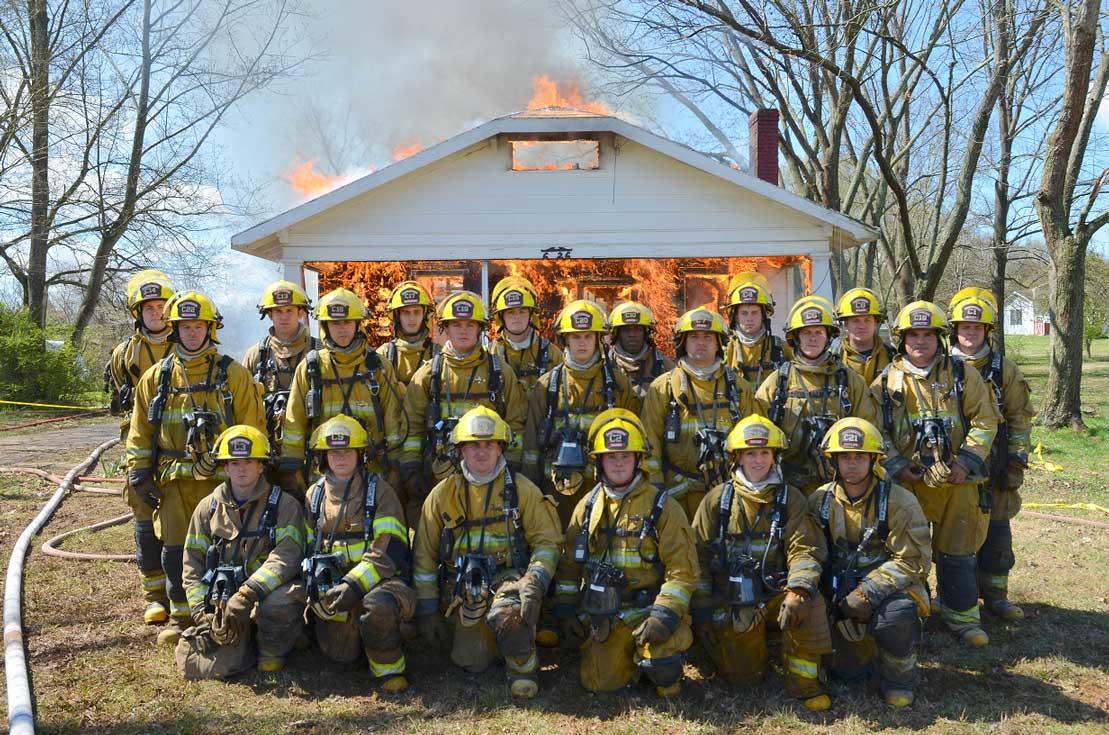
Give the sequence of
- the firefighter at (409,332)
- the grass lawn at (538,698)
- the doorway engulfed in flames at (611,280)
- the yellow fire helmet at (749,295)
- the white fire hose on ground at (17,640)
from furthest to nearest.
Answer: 1. the doorway engulfed in flames at (611,280)
2. the firefighter at (409,332)
3. the yellow fire helmet at (749,295)
4. the grass lawn at (538,698)
5. the white fire hose on ground at (17,640)

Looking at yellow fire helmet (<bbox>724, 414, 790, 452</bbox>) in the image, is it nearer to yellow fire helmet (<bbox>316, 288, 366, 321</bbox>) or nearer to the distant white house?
yellow fire helmet (<bbox>316, 288, 366, 321</bbox>)

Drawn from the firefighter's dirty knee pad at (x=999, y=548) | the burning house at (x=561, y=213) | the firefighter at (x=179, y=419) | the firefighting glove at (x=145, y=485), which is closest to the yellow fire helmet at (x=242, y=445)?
the firefighter at (x=179, y=419)

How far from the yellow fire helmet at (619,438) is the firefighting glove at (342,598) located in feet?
5.20

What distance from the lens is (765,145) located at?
12.3 metres

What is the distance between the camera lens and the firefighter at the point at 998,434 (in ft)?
19.6

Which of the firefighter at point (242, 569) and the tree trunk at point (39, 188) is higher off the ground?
the tree trunk at point (39, 188)

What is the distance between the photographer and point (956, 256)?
128 ft

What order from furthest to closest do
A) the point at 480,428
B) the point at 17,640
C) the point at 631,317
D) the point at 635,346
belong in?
the point at 635,346 < the point at 631,317 < the point at 17,640 < the point at 480,428

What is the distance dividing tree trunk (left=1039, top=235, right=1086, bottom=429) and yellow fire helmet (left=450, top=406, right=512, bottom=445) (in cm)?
1067

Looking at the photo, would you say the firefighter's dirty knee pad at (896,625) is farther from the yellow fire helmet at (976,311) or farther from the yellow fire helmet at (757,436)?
the yellow fire helmet at (976,311)

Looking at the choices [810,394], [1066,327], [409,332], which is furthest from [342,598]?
[1066,327]

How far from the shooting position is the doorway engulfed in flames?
11.4 m

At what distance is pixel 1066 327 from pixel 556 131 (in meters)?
8.27

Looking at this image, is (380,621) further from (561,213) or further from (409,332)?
(561,213)
